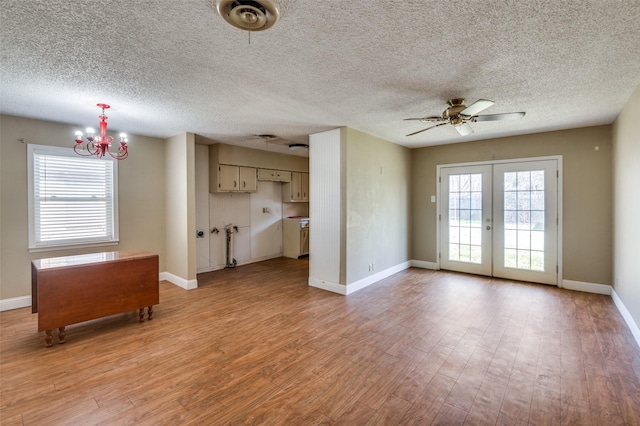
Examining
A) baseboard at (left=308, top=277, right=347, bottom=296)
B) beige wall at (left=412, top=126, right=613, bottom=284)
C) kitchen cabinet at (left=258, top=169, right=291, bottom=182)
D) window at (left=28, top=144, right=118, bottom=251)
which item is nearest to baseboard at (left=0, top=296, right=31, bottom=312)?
window at (left=28, top=144, right=118, bottom=251)

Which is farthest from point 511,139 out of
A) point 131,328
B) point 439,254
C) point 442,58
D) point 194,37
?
point 131,328

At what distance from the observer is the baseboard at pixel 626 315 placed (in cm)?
291

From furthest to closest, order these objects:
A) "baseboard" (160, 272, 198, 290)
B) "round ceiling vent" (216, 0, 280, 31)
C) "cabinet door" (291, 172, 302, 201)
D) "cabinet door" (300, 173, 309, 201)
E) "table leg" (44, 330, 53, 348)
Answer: "cabinet door" (300, 173, 309, 201)
"cabinet door" (291, 172, 302, 201)
"baseboard" (160, 272, 198, 290)
"table leg" (44, 330, 53, 348)
"round ceiling vent" (216, 0, 280, 31)

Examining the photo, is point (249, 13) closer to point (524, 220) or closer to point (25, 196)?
point (25, 196)

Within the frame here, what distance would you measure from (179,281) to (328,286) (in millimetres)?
2449

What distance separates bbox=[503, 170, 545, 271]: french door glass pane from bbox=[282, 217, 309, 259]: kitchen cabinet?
4.16m

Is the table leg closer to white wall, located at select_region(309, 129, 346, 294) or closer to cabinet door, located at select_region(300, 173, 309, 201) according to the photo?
white wall, located at select_region(309, 129, 346, 294)

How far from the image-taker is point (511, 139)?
5.05 meters

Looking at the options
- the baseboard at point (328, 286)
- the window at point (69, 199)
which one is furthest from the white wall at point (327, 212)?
the window at point (69, 199)

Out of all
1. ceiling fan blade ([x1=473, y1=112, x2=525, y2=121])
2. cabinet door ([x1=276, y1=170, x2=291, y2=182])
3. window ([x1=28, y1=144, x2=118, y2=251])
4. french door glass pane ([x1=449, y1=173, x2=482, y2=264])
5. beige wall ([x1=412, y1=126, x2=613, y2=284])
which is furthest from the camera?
cabinet door ([x1=276, y1=170, x2=291, y2=182])

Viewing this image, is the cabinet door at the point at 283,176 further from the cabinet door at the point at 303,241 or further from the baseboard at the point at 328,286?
Result: the baseboard at the point at 328,286

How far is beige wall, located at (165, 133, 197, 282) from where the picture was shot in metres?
4.74

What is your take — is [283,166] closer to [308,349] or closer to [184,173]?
[184,173]

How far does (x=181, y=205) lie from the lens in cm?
483
